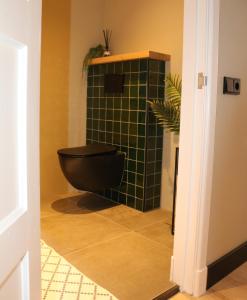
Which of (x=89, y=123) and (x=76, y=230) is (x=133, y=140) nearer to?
(x=89, y=123)

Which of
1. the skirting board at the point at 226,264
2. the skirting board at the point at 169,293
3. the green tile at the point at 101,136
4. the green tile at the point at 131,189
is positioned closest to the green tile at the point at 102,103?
the green tile at the point at 101,136

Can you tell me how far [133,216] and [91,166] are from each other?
23.6 inches

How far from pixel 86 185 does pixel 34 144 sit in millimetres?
2075

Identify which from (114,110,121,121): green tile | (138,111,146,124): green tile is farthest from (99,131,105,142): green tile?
(138,111,146,124): green tile

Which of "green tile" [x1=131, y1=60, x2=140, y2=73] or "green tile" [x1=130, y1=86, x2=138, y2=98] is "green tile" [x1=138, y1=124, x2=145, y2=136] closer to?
"green tile" [x1=130, y1=86, x2=138, y2=98]

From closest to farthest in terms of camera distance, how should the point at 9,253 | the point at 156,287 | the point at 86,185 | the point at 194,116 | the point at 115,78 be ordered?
the point at 9,253, the point at 194,116, the point at 156,287, the point at 86,185, the point at 115,78

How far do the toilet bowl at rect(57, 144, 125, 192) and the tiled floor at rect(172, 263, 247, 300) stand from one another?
1.39 meters

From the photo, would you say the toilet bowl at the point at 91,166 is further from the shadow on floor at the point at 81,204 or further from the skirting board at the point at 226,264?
the skirting board at the point at 226,264

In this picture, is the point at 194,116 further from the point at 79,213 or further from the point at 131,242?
the point at 79,213

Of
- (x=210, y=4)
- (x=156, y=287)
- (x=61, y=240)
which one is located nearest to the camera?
(x=210, y=4)

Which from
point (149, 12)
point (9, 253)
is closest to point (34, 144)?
point (9, 253)

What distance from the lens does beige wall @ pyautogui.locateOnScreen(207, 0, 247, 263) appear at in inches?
62.2

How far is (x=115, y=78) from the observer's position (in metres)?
3.03

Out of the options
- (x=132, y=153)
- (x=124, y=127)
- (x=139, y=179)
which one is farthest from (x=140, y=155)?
(x=124, y=127)
